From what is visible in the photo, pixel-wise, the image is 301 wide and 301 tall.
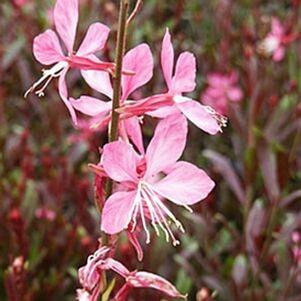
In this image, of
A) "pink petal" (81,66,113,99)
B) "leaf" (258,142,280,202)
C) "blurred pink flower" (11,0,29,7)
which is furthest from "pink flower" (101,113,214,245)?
"blurred pink flower" (11,0,29,7)

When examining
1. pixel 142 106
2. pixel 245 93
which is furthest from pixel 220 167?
pixel 142 106

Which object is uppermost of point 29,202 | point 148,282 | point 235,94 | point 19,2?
point 148,282

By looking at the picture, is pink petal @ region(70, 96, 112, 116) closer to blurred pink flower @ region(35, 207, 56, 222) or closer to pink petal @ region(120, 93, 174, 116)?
pink petal @ region(120, 93, 174, 116)

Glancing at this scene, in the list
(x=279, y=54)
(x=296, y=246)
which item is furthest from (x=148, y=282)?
(x=279, y=54)

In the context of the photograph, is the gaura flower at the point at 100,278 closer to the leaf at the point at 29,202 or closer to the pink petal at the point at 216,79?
the leaf at the point at 29,202

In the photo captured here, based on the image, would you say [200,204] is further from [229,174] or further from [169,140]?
[169,140]

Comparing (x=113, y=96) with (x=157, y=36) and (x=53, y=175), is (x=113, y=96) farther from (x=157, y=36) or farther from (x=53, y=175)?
(x=157, y=36)
